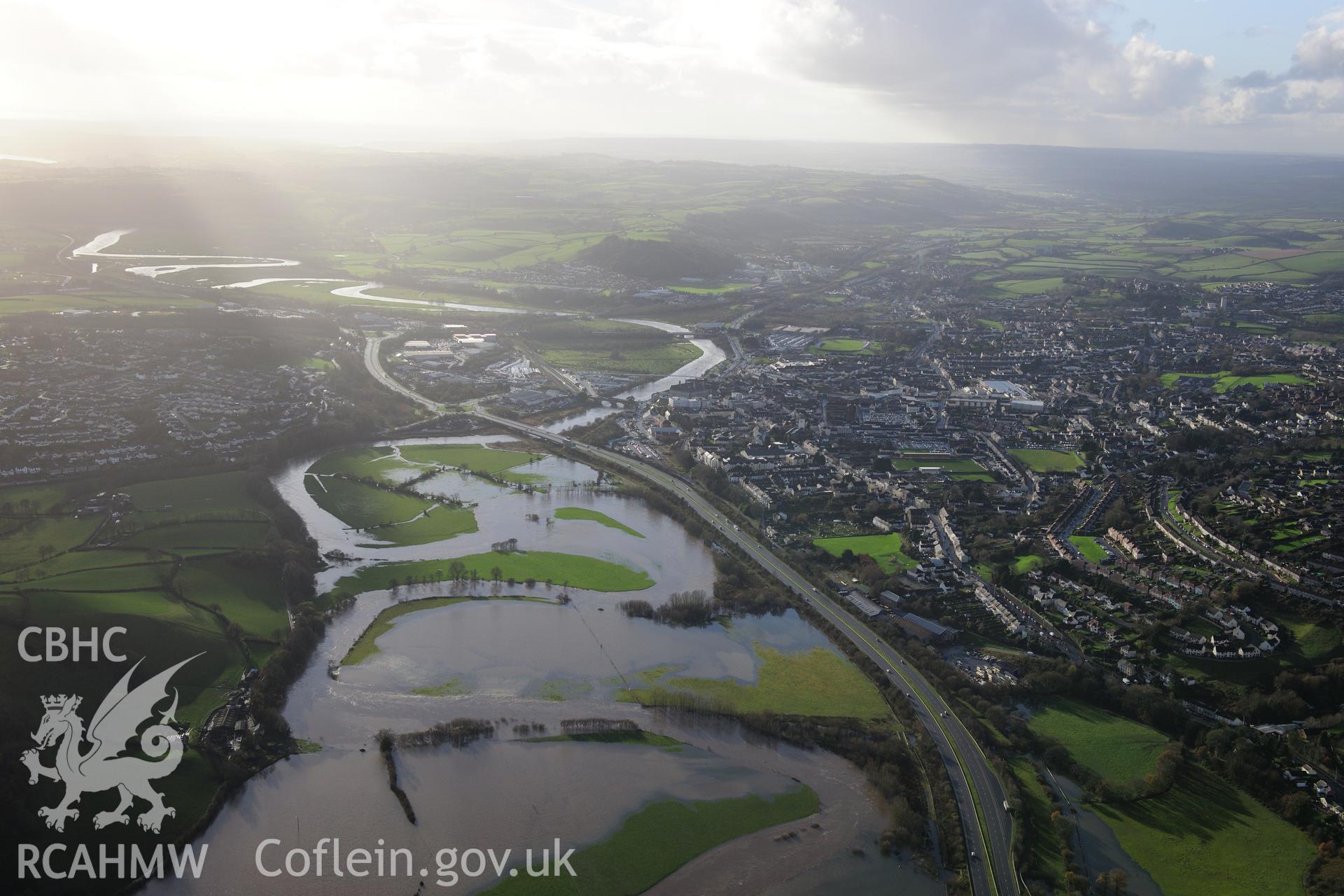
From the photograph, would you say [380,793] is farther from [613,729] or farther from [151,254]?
[151,254]

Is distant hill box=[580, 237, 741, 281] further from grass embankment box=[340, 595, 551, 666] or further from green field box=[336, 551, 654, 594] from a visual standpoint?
grass embankment box=[340, 595, 551, 666]

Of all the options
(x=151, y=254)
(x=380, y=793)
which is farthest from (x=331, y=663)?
(x=151, y=254)

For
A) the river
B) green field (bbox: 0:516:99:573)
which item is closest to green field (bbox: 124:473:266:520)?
green field (bbox: 0:516:99:573)

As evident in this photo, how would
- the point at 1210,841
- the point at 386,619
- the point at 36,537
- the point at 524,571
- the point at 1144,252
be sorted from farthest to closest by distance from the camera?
the point at 1144,252 < the point at 524,571 < the point at 36,537 < the point at 386,619 < the point at 1210,841

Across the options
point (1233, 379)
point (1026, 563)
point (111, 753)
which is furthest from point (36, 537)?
point (1233, 379)

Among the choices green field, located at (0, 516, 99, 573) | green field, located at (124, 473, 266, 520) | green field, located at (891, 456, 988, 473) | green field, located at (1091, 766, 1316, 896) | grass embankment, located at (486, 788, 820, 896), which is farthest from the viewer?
green field, located at (891, 456, 988, 473)

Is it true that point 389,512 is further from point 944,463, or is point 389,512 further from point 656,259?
point 656,259
